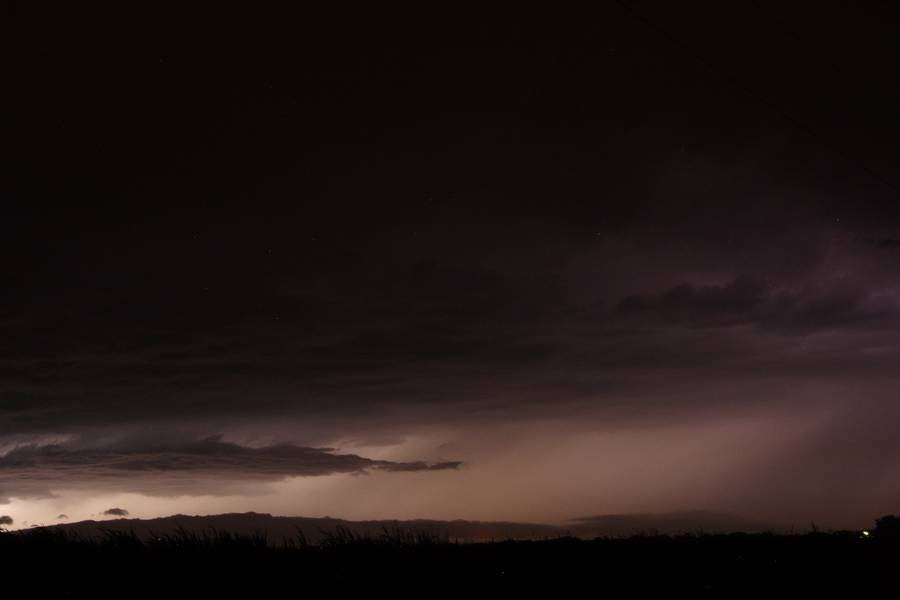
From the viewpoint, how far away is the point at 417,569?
453 inches

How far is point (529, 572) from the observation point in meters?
12.1

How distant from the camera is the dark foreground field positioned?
10.3 metres

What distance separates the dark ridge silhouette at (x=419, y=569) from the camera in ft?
34.0

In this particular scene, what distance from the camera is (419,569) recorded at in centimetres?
1152

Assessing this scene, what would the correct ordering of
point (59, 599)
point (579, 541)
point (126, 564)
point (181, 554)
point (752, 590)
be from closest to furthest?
point (59, 599), point (126, 564), point (181, 554), point (752, 590), point (579, 541)

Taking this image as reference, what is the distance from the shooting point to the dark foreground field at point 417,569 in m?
10.3

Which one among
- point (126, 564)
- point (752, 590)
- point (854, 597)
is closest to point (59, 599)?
point (126, 564)

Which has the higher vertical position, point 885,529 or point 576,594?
point 885,529

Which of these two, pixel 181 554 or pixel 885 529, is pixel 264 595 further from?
pixel 885 529

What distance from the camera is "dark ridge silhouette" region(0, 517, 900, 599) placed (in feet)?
34.0

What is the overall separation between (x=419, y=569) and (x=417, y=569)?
29 millimetres

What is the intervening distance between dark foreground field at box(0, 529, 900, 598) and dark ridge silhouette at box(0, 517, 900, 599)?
2 centimetres

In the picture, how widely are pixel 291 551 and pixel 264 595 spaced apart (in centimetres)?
244

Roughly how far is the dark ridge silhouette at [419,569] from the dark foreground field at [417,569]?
19 mm
